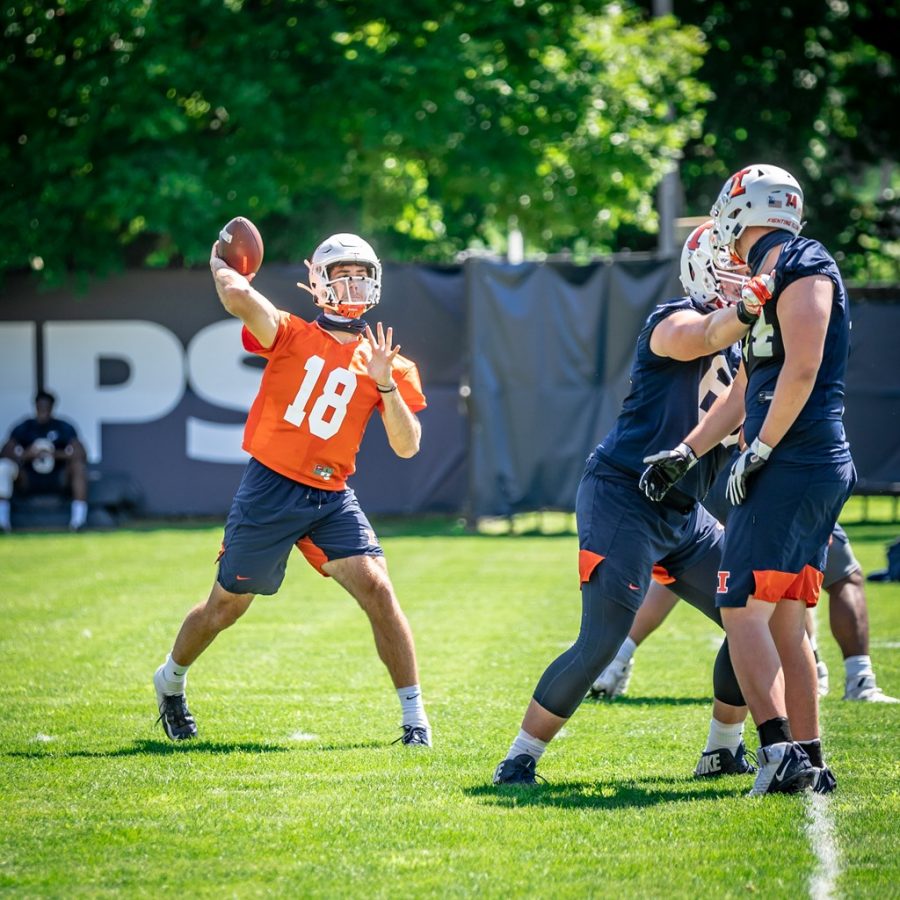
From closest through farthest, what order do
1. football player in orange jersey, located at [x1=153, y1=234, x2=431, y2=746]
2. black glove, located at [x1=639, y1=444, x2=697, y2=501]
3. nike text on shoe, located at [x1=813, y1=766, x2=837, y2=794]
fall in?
nike text on shoe, located at [x1=813, y1=766, x2=837, y2=794], black glove, located at [x1=639, y1=444, x2=697, y2=501], football player in orange jersey, located at [x1=153, y1=234, x2=431, y2=746]

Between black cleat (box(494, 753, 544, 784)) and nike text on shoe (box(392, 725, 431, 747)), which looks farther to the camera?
nike text on shoe (box(392, 725, 431, 747))

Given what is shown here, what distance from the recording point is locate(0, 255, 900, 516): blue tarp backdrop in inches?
658

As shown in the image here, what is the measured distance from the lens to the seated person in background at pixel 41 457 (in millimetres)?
17281

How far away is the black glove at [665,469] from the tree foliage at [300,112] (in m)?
13.1

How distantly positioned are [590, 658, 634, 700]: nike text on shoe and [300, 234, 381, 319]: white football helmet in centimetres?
240

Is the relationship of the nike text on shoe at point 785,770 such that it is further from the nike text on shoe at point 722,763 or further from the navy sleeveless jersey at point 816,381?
the navy sleeveless jersey at point 816,381

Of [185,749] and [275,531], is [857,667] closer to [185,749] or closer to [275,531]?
[275,531]

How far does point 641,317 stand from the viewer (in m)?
16.8

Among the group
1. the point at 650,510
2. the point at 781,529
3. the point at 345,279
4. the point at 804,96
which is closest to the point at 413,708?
the point at 650,510

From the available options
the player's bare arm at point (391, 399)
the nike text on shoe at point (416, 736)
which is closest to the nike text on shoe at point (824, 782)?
the nike text on shoe at point (416, 736)

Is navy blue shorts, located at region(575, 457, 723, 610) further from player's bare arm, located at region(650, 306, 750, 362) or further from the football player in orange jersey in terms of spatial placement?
the football player in orange jersey

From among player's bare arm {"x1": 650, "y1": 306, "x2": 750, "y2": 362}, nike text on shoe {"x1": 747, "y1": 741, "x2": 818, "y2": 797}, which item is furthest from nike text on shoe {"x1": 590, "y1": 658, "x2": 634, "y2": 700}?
player's bare arm {"x1": 650, "y1": 306, "x2": 750, "y2": 362}

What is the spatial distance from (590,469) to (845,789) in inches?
59.0

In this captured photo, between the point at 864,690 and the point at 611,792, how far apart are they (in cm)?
265
